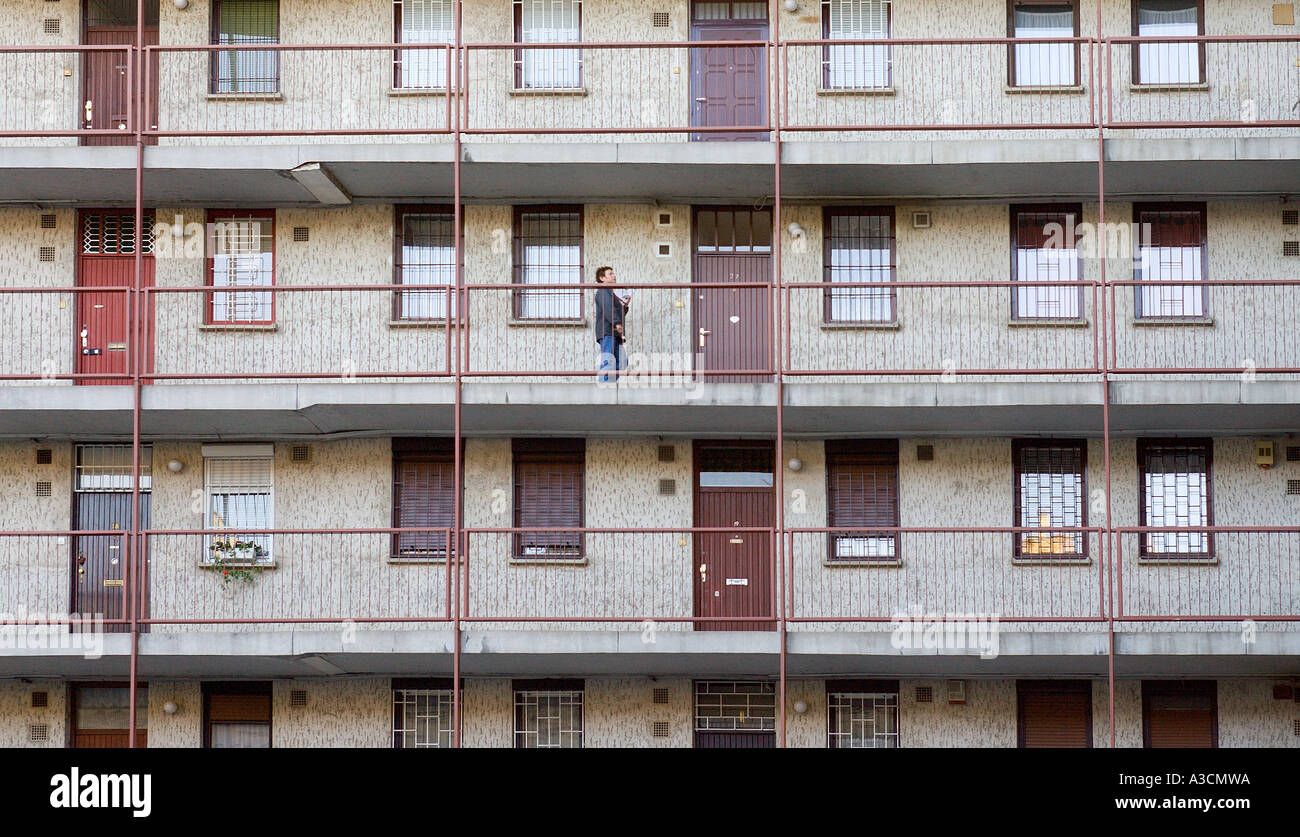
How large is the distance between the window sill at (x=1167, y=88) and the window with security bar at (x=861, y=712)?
710cm

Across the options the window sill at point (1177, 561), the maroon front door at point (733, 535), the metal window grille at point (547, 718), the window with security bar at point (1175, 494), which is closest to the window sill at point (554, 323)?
the maroon front door at point (733, 535)

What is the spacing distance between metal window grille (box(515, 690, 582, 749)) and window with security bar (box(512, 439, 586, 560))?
1541 mm

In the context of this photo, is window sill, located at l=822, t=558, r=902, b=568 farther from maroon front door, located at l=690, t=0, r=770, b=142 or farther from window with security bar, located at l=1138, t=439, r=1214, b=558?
maroon front door, located at l=690, t=0, r=770, b=142

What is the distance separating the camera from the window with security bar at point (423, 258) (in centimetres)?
1989

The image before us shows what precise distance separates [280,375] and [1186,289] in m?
9.99

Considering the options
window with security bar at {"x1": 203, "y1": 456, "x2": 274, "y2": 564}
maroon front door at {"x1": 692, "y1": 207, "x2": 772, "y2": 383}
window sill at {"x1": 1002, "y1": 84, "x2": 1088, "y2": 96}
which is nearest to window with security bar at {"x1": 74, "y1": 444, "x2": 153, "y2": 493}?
window with security bar at {"x1": 203, "y1": 456, "x2": 274, "y2": 564}

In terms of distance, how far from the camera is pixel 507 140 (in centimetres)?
1973

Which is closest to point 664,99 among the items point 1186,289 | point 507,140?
point 507,140

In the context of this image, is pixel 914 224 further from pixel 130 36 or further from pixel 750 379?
pixel 130 36

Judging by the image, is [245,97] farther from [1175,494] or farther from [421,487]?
[1175,494]

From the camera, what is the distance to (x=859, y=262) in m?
19.9

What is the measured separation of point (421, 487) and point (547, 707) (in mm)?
2801

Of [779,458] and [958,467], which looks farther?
[958,467]

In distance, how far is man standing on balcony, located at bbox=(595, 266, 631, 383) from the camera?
60.7 ft
